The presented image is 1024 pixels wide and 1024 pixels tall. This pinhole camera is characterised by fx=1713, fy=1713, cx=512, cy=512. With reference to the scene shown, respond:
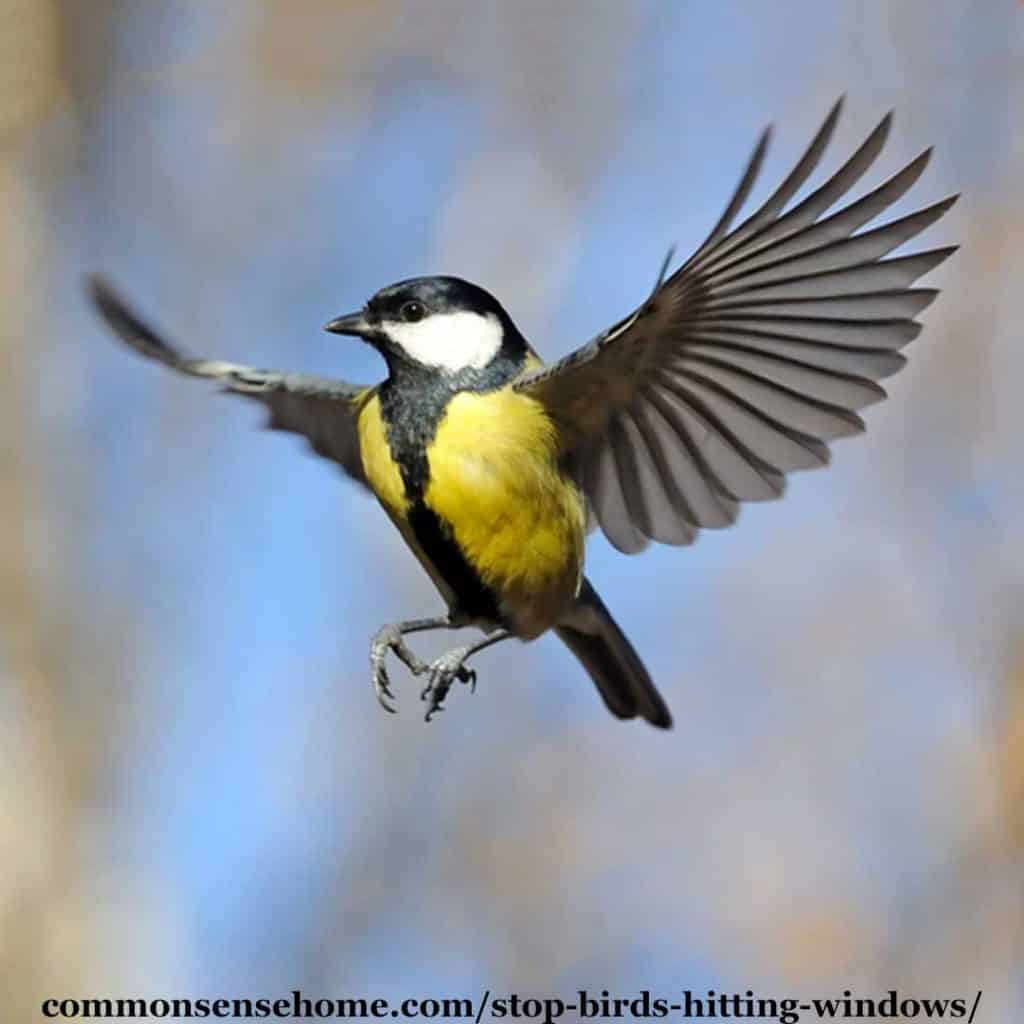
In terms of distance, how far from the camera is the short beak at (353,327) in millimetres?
1594

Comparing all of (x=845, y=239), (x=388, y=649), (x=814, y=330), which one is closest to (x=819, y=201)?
(x=845, y=239)

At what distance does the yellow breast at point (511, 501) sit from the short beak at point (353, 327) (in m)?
0.10

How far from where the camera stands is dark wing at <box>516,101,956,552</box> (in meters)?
1.35

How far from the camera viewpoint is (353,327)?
1.60 metres

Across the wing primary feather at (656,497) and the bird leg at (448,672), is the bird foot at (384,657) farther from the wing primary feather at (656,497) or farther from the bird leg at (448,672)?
the wing primary feather at (656,497)

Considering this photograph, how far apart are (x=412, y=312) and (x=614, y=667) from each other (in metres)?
0.53

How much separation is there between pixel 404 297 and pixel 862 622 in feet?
3.69

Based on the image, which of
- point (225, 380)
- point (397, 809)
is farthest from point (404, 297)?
point (397, 809)

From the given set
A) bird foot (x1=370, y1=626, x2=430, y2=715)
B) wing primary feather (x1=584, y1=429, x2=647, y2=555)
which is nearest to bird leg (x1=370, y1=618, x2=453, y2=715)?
bird foot (x1=370, y1=626, x2=430, y2=715)

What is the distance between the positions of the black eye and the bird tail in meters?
0.41

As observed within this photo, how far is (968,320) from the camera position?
2426 millimetres

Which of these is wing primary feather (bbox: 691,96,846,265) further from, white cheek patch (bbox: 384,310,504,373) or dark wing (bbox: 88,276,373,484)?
dark wing (bbox: 88,276,373,484)

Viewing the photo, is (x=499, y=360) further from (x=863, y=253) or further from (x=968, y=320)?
(x=968, y=320)

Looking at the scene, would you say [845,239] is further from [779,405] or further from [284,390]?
[284,390]
